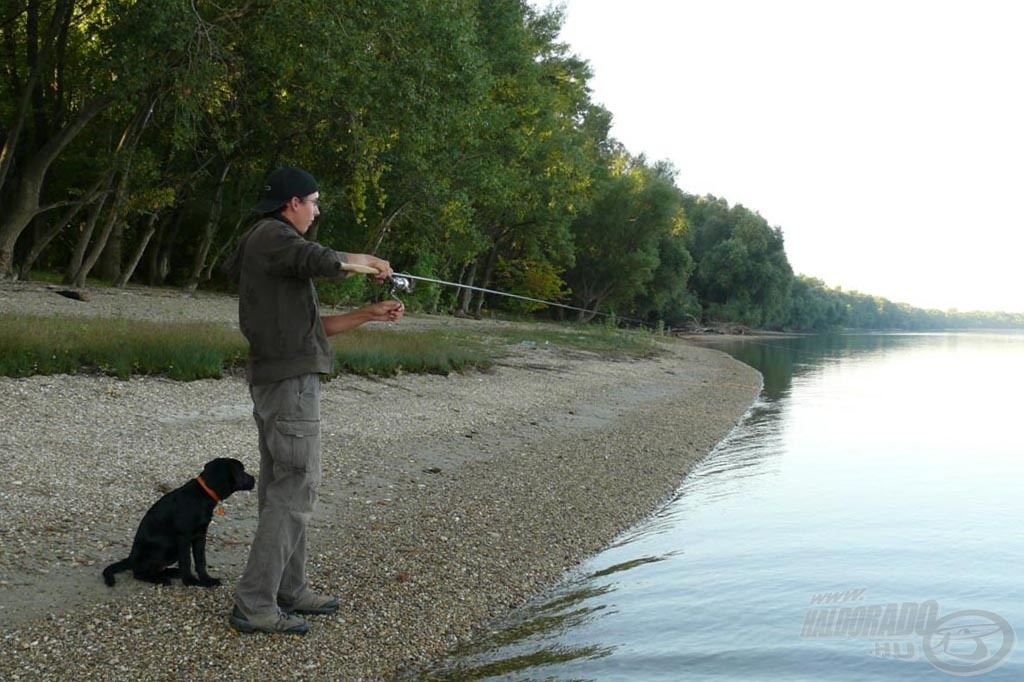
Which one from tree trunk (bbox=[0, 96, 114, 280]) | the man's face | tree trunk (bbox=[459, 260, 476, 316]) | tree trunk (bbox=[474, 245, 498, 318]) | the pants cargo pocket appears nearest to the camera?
the pants cargo pocket

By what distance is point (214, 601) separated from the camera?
559 cm

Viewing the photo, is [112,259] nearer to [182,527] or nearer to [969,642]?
[182,527]

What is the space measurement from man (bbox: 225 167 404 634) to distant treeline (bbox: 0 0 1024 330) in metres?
12.8

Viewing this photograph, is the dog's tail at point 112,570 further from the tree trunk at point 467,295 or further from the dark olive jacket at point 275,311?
the tree trunk at point 467,295

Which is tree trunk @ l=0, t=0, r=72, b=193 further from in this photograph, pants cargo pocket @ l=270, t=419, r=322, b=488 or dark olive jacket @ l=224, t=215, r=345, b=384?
pants cargo pocket @ l=270, t=419, r=322, b=488

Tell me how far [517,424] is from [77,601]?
881 cm

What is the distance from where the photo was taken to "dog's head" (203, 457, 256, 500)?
217 inches

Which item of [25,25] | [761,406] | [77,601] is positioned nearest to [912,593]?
[77,601]

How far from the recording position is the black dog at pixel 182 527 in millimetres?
5492

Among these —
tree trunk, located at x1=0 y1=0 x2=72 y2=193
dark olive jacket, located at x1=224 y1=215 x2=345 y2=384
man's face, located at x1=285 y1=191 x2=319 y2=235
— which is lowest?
dark olive jacket, located at x1=224 y1=215 x2=345 y2=384

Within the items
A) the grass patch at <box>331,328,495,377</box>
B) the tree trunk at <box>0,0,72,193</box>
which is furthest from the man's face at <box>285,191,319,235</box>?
the tree trunk at <box>0,0,72,193</box>

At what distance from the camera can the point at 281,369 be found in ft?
16.5

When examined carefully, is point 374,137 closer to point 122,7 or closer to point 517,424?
point 122,7

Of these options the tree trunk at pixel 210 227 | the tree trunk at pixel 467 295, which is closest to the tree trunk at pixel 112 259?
the tree trunk at pixel 210 227
